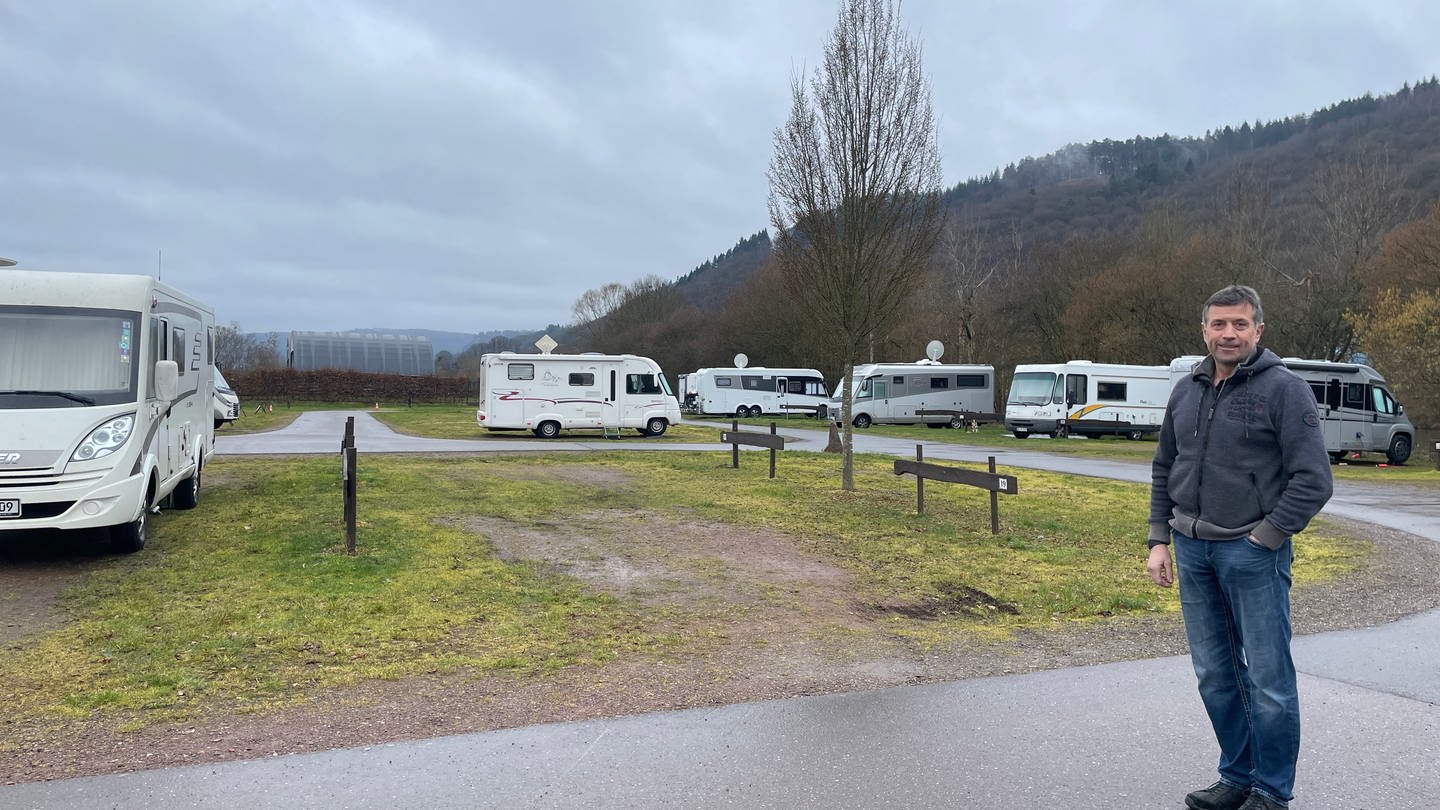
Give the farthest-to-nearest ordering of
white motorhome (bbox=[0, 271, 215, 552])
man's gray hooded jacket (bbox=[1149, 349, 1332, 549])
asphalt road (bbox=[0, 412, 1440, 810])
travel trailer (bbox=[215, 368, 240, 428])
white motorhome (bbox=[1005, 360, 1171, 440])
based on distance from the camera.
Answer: white motorhome (bbox=[1005, 360, 1171, 440]), travel trailer (bbox=[215, 368, 240, 428]), white motorhome (bbox=[0, 271, 215, 552]), asphalt road (bbox=[0, 412, 1440, 810]), man's gray hooded jacket (bbox=[1149, 349, 1332, 549])

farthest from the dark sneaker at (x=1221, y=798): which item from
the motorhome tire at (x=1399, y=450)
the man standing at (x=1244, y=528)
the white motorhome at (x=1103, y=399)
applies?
the white motorhome at (x=1103, y=399)

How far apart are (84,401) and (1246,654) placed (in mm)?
8289

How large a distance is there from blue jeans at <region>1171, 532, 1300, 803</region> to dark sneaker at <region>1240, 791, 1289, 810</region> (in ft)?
0.07

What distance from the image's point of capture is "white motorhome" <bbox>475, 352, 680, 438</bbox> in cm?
2667

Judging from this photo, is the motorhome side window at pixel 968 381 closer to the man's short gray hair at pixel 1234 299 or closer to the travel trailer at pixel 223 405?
the travel trailer at pixel 223 405

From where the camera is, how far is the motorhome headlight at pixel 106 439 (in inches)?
295

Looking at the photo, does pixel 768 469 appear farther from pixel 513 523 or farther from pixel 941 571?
pixel 941 571

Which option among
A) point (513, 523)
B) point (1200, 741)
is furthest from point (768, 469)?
point (1200, 741)

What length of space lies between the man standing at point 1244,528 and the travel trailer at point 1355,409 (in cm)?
2342

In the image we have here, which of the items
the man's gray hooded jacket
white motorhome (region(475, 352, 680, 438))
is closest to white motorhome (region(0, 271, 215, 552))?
the man's gray hooded jacket

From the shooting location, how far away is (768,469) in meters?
16.6

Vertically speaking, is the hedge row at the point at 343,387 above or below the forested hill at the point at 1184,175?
below

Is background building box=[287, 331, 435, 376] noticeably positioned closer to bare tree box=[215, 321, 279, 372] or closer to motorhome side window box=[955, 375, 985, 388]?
bare tree box=[215, 321, 279, 372]

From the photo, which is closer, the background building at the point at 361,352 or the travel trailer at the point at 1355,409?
the travel trailer at the point at 1355,409
